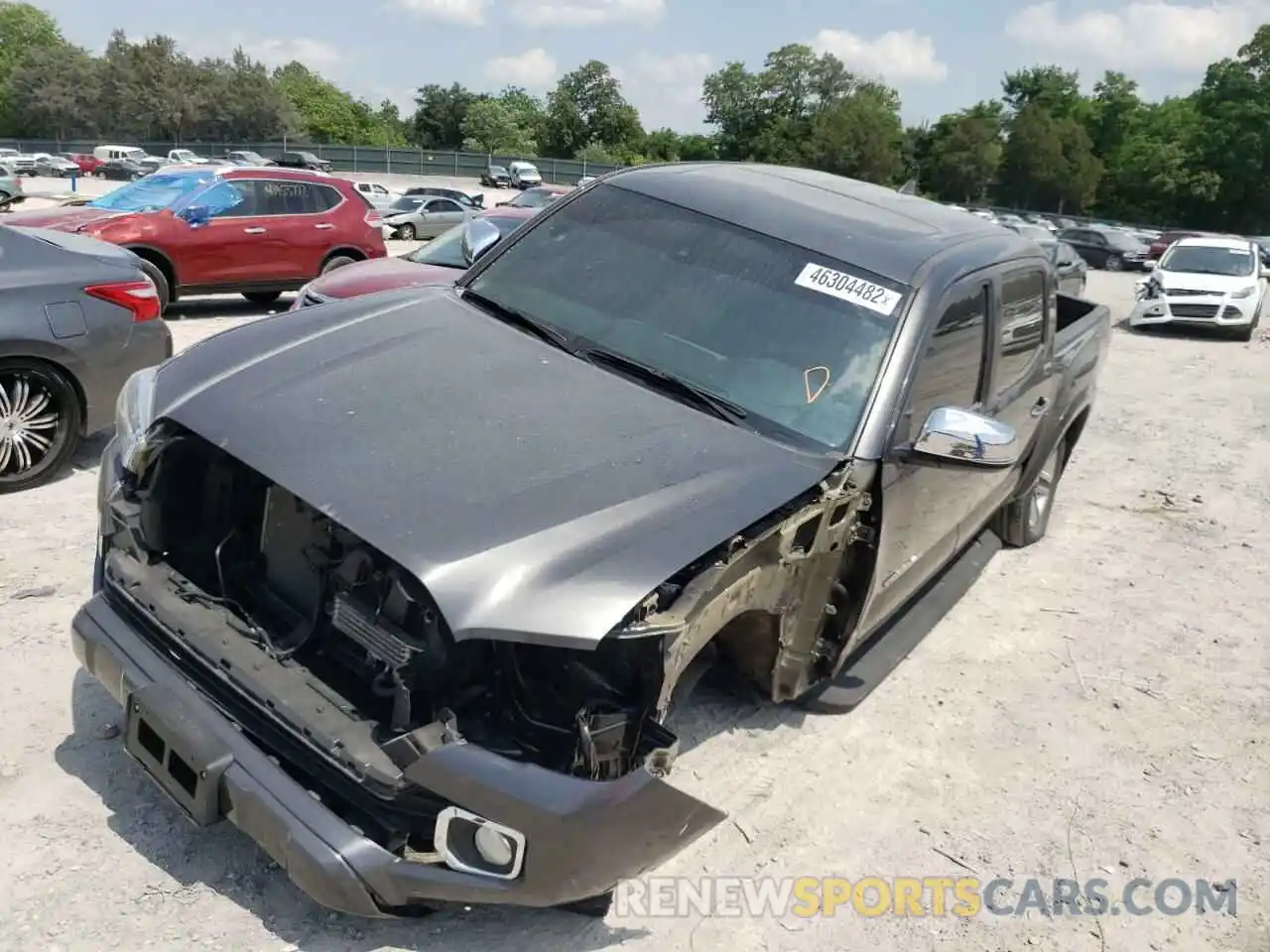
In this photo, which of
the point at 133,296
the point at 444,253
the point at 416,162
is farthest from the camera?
the point at 416,162

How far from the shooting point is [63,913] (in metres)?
2.76

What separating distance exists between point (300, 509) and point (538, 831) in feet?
4.09

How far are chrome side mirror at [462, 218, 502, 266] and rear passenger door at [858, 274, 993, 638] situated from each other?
80.5 inches

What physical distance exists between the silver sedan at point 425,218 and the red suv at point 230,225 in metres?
14.3

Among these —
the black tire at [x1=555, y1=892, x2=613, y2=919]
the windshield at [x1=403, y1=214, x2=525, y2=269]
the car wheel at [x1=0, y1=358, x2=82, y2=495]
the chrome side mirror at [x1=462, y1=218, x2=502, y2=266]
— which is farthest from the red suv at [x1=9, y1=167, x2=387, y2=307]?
the black tire at [x1=555, y1=892, x2=613, y2=919]

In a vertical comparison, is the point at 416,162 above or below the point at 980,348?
below

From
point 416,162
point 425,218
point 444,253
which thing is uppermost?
point 444,253

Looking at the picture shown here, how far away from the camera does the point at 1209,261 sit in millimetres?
17578

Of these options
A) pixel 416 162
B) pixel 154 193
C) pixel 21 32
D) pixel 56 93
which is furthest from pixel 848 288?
pixel 21 32

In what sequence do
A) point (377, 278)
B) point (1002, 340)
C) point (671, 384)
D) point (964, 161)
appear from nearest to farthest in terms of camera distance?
point (671, 384)
point (1002, 340)
point (377, 278)
point (964, 161)

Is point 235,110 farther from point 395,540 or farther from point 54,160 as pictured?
point 395,540

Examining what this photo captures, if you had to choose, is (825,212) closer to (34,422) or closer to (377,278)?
(34,422)

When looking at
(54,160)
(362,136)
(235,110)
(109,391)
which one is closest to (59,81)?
(235,110)

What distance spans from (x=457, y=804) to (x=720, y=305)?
2076 mm
